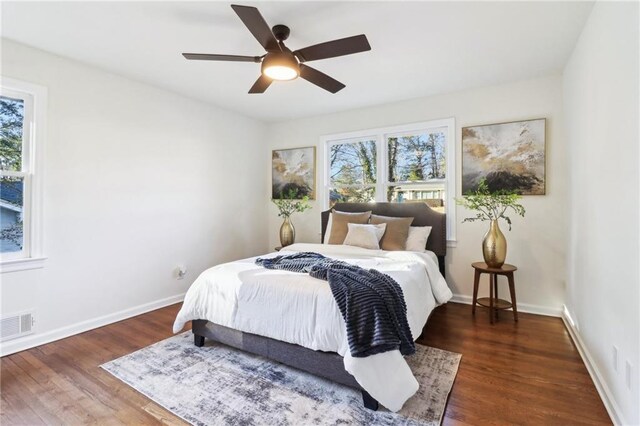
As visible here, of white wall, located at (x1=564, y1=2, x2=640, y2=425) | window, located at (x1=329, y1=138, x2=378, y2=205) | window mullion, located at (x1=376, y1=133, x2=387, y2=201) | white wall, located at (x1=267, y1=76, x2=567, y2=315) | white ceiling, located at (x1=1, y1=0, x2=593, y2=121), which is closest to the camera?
white wall, located at (x1=564, y1=2, x2=640, y2=425)

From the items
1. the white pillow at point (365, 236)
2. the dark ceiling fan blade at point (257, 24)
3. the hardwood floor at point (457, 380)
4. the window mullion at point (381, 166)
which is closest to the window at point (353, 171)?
the window mullion at point (381, 166)

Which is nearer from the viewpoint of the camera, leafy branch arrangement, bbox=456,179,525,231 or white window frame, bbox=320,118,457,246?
leafy branch arrangement, bbox=456,179,525,231

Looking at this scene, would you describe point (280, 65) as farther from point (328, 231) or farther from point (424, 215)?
point (424, 215)

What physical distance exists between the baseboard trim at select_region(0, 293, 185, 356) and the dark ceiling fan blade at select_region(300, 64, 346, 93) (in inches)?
123

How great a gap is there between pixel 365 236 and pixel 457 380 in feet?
5.85

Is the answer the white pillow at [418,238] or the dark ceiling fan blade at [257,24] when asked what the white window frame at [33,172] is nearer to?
the dark ceiling fan blade at [257,24]

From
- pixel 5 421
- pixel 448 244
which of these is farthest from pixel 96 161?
pixel 448 244

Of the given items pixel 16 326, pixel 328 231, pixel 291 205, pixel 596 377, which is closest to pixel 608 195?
pixel 596 377

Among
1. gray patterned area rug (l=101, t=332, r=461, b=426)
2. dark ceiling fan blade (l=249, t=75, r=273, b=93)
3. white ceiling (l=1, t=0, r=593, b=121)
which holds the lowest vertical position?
gray patterned area rug (l=101, t=332, r=461, b=426)

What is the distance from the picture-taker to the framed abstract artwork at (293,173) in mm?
5059

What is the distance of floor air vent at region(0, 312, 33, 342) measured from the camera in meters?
2.60

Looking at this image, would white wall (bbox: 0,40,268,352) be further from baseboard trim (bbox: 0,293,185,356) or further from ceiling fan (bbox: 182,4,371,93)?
ceiling fan (bbox: 182,4,371,93)

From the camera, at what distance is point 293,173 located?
523cm

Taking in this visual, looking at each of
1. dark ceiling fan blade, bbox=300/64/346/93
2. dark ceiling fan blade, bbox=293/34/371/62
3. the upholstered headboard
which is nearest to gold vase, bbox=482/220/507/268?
the upholstered headboard
